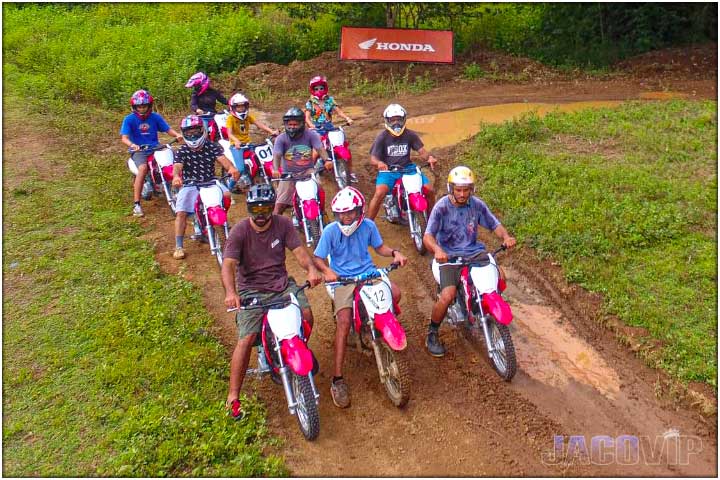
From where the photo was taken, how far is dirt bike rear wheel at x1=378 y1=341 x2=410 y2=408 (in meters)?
5.81

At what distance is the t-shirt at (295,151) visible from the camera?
9.21 meters

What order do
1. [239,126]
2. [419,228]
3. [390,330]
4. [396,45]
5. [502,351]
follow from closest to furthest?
[390,330] < [502,351] < [419,228] < [239,126] < [396,45]

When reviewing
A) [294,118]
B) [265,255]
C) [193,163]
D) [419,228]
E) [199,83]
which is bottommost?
[419,228]

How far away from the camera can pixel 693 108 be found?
45.6ft

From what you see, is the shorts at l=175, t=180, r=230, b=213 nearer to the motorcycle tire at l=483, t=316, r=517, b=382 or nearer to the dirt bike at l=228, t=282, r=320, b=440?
the dirt bike at l=228, t=282, r=320, b=440

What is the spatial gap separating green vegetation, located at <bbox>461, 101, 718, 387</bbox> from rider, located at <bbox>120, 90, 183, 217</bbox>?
5.88 m

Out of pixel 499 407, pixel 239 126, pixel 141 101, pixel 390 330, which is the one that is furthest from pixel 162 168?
pixel 499 407

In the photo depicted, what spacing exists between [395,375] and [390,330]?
1.49 ft

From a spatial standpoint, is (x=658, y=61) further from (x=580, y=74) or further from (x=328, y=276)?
(x=328, y=276)

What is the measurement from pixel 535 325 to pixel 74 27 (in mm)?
21532

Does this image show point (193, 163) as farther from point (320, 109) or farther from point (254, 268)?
point (320, 109)

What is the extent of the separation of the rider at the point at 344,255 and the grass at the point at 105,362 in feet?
2.84

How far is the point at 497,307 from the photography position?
20.2 ft

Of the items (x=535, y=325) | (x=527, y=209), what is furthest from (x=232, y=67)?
(x=535, y=325)
